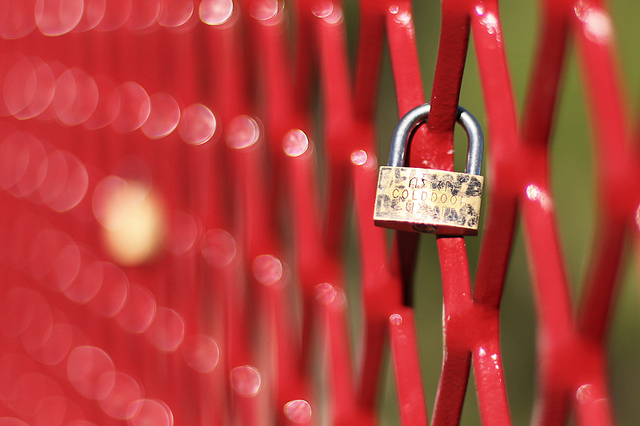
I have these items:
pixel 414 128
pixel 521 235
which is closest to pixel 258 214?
pixel 414 128

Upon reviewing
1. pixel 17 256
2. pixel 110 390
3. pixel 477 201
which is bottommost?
pixel 110 390

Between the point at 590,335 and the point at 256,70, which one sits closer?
the point at 590,335

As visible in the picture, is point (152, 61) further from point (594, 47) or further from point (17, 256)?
point (594, 47)

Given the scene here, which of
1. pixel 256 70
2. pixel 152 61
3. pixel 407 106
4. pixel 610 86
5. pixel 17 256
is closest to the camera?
pixel 610 86

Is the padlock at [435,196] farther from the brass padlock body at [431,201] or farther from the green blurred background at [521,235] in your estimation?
the green blurred background at [521,235]

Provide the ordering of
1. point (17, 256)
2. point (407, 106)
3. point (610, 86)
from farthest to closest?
point (17, 256) → point (407, 106) → point (610, 86)

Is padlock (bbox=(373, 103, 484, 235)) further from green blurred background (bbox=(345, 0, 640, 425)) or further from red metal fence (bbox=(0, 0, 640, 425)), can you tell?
green blurred background (bbox=(345, 0, 640, 425))

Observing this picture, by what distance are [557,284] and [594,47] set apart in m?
0.12

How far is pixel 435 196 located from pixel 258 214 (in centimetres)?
35

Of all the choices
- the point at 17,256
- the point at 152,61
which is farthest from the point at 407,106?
the point at 17,256

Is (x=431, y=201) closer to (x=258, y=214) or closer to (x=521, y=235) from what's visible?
(x=258, y=214)

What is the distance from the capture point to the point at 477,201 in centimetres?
45

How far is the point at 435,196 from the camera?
450 mm

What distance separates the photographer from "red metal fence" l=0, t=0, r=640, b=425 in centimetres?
42
